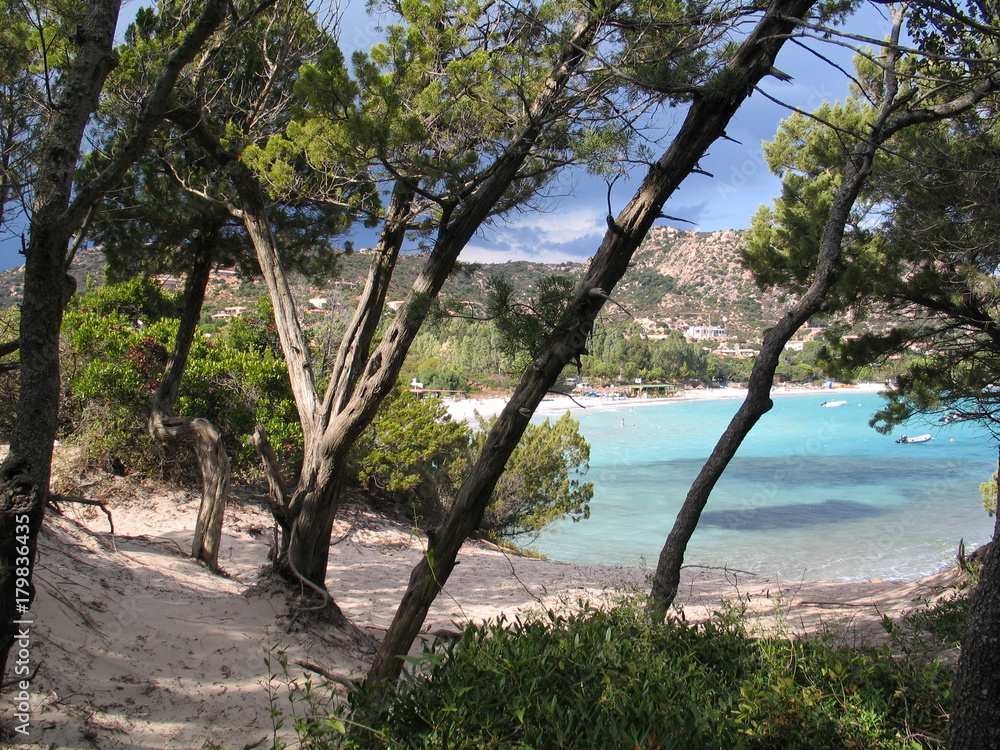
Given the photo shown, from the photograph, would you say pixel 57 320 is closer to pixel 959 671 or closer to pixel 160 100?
pixel 160 100

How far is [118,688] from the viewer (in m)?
2.73

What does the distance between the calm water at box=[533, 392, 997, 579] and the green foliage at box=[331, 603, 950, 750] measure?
2340 millimetres

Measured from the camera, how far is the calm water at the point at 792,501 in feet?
46.4

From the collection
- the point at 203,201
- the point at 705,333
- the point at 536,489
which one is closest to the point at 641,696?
the point at 203,201

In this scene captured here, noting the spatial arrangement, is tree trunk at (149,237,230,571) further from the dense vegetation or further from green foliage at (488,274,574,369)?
the dense vegetation

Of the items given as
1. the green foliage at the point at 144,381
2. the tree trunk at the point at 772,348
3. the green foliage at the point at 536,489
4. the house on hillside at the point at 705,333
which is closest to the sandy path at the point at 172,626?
the tree trunk at the point at 772,348

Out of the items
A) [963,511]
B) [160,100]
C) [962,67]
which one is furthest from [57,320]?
[963,511]

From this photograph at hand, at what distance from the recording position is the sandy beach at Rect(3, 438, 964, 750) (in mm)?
2541

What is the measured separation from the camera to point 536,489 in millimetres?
12148

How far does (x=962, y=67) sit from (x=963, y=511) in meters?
20.8

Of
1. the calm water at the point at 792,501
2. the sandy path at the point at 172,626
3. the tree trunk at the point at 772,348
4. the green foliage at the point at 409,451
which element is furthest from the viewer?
the calm water at the point at 792,501

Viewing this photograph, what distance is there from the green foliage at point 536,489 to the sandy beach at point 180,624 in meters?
4.66

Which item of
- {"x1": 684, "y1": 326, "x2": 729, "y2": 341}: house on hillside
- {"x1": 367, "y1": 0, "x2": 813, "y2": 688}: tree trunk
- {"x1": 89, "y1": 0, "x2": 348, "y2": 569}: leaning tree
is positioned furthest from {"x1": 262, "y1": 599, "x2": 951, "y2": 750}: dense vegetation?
{"x1": 684, "y1": 326, "x2": 729, "y2": 341}: house on hillside

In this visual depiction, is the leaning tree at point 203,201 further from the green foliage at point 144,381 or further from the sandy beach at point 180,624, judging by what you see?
the green foliage at point 144,381
